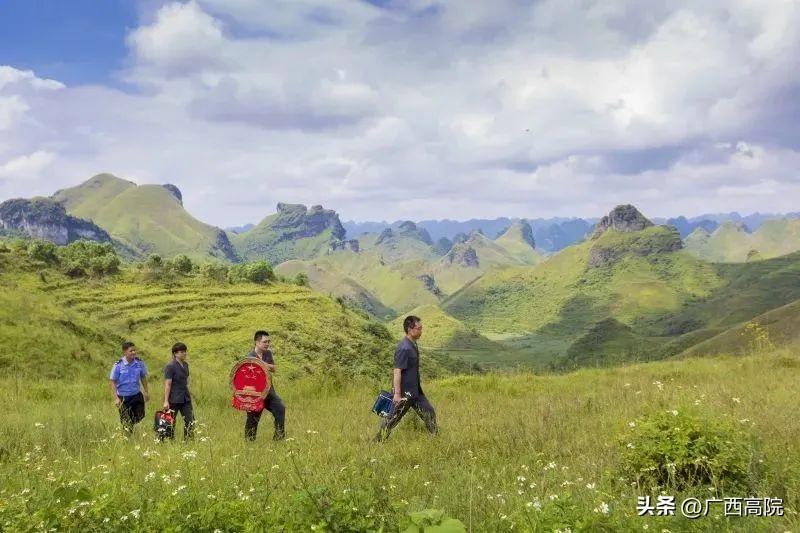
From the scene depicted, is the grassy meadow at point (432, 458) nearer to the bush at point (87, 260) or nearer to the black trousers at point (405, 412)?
the black trousers at point (405, 412)

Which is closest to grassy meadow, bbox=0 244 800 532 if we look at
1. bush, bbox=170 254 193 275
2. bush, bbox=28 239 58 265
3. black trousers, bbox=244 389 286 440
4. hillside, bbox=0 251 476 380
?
black trousers, bbox=244 389 286 440

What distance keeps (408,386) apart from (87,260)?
73230 mm

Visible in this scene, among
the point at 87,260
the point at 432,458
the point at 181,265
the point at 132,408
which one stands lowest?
the point at 132,408

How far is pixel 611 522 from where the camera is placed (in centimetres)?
410

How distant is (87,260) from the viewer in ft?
228

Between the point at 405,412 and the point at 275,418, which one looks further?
the point at 275,418

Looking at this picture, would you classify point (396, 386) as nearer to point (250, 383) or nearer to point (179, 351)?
point (250, 383)

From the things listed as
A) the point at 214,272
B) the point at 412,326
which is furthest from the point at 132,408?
the point at 214,272

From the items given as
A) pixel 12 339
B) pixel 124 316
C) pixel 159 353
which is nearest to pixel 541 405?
pixel 12 339

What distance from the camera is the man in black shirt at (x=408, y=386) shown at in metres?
8.51

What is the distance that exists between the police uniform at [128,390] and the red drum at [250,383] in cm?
300

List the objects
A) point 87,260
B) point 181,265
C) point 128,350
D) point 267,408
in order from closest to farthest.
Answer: point 267,408 → point 128,350 → point 87,260 → point 181,265

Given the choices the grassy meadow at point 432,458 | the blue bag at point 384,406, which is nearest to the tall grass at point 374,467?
the grassy meadow at point 432,458

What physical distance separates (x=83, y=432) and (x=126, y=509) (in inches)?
246
